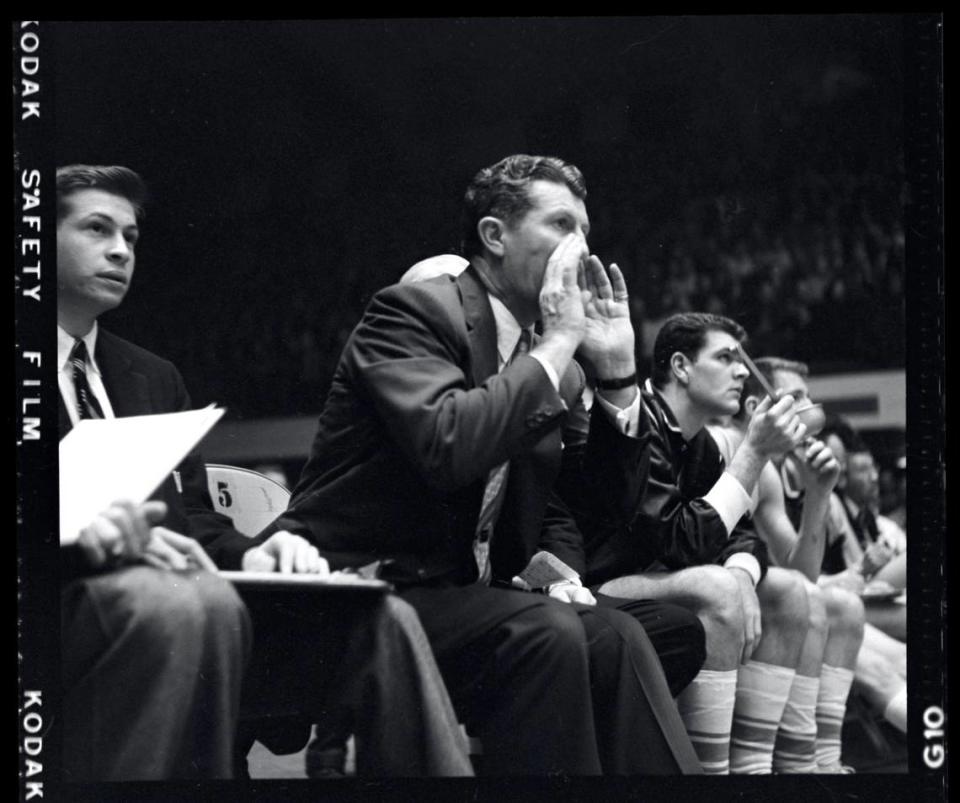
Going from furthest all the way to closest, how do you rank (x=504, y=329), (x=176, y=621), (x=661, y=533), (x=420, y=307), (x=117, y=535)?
(x=661, y=533), (x=504, y=329), (x=420, y=307), (x=117, y=535), (x=176, y=621)

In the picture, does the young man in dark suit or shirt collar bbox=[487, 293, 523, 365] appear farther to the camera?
shirt collar bbox=[487, 293, 523, 365]

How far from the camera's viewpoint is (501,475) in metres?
3.86

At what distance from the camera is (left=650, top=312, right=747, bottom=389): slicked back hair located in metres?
4.26

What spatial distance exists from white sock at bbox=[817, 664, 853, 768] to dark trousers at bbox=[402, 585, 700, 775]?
1.76 feet

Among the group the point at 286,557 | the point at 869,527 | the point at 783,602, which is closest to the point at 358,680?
the point at 286,557

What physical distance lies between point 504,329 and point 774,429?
95 cm

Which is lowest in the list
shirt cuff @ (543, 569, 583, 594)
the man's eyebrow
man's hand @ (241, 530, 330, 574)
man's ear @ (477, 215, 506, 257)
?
shirt cuff @ (543, 569, 583, 594)

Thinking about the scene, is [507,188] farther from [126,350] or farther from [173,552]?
[173,552]

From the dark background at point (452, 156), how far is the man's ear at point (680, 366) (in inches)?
5.8

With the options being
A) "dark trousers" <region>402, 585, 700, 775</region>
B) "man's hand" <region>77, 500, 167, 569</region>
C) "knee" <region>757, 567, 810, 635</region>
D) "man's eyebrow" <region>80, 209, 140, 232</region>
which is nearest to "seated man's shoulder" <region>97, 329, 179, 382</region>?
"man's eyebrow" <region>80, 209, 140, 232</region>

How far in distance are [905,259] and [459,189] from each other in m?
1.32

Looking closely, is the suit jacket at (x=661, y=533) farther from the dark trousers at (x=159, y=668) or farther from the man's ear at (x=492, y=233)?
the dark trousers at (x=159, y=668)

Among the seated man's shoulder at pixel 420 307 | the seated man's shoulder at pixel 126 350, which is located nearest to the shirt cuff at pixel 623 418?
the seated man's shoulder at pixel 420 307

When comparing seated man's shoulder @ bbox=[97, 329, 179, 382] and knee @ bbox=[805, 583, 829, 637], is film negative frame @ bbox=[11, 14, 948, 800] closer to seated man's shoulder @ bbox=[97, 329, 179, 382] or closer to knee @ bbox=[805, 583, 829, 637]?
seated man's shoulder @ bbox=[97, 329, 179, 382]
